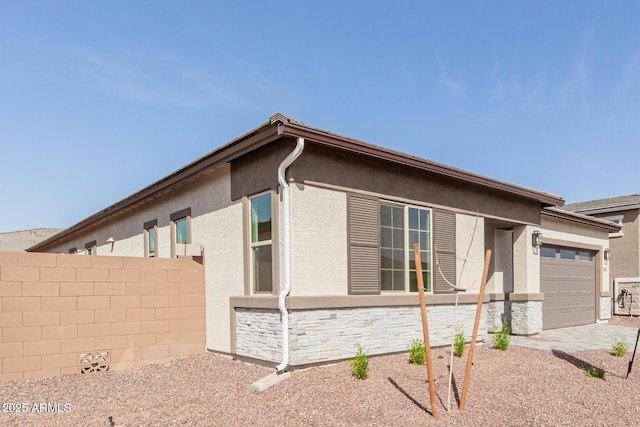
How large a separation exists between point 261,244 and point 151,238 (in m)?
5.64

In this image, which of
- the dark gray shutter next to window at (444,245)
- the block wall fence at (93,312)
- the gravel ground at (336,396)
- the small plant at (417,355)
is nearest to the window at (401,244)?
the dark gray shutter next to window at (444,245)

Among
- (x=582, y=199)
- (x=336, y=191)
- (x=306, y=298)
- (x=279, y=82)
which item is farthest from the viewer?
(x=582, y=199)

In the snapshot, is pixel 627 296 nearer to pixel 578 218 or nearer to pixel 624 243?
pixel 624 243

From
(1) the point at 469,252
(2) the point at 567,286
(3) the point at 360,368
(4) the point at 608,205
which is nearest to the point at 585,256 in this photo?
(2) the point at 567,286

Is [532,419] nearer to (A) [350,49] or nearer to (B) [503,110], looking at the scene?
(A) [350,49]

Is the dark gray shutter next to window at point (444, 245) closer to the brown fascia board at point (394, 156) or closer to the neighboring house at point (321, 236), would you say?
the neighboring house at point (321, 236)

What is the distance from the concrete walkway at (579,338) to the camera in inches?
417

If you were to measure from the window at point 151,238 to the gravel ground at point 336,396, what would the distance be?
4.51 meters

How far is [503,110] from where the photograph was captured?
55.2 feet

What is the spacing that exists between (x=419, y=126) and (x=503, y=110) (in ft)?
9.96

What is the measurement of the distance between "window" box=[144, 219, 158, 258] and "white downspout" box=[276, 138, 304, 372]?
19.7 feet

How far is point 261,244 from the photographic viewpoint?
27.3 feet

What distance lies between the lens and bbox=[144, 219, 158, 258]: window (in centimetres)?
1232

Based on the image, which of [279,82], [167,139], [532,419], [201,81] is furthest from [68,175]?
[532,419]
